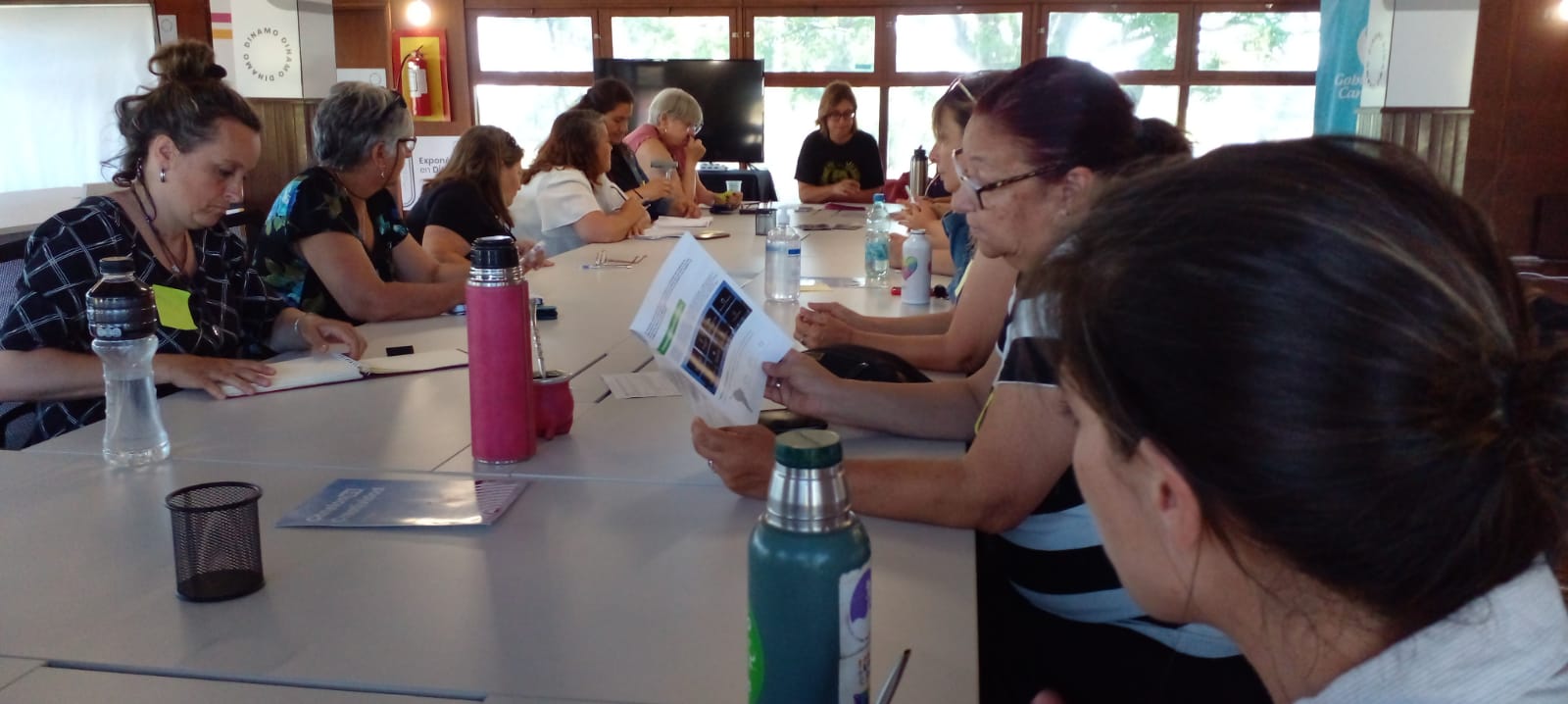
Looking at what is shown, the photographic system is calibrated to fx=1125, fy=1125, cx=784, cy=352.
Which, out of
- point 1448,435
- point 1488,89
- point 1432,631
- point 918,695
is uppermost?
point 1488,89

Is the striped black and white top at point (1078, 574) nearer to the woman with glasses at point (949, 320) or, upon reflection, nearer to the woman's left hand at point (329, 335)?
the woman with glasses at point (949, 320)

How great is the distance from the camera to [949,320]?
2471 mm

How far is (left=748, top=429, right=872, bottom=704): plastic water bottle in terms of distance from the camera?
29.0 inches

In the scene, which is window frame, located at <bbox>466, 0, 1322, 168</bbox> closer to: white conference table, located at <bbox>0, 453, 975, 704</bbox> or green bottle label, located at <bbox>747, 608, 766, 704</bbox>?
white conference table, located at <bbox>0, 453, 975, 704</bbox>

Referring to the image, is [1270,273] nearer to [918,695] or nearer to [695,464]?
[918,695]

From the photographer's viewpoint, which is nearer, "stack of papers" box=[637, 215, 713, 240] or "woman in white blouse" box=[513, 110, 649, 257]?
"woman in white blouse" box=[513, 110, 649, 257]

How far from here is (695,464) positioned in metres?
1.50

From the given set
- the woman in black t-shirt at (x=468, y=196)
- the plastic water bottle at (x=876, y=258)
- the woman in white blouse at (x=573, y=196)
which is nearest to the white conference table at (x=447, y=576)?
the plastic water bottle at (x=876, y=258)

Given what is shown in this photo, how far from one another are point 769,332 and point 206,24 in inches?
309

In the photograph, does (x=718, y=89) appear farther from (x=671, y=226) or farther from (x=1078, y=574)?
(x=1078, y=574)

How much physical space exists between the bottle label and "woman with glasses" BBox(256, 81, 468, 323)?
6.79 feet

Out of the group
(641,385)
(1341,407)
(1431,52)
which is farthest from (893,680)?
(1431,52)

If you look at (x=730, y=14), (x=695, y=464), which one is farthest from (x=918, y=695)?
A: (x=730, y=14)

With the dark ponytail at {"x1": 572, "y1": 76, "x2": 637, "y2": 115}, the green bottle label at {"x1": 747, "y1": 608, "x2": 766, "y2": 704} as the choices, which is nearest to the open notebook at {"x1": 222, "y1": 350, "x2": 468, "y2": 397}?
the green bottle label at {"x1": 747, "y1": 608, "x2": 766, "y2": 704}
